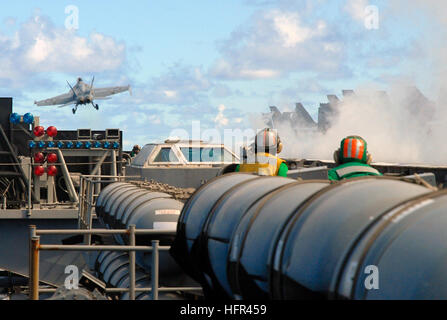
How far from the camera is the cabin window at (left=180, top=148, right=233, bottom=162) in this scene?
82.8 ft

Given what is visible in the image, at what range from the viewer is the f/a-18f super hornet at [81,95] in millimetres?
96438

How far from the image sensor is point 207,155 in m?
25.7

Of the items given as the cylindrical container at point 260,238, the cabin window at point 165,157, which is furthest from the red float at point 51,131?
the cylindrical container at point 260,238

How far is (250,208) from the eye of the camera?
662 centimetres

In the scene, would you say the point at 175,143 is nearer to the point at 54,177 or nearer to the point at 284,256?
the point at 54,177

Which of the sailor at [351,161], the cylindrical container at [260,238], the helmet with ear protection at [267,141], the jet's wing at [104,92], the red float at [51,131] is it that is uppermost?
the jet's wing at [104,92]

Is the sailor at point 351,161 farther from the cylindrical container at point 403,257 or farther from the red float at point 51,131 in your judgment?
the red float at point 51,131

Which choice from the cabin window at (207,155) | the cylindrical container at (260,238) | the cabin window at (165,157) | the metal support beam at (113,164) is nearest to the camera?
the cylindrical container at (260,238)

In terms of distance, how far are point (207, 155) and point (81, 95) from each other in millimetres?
73881

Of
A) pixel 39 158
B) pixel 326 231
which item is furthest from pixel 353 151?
pixel 39 158

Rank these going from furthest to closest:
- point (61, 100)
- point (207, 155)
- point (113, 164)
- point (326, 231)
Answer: point (61, 100) → point (113, 164) → point (207, 155) → point (326, 231)

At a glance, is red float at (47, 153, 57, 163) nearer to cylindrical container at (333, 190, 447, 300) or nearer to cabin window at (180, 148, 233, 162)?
cabin window at (180, 148, 233, 162)

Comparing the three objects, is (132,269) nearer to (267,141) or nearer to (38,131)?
(267,141)
